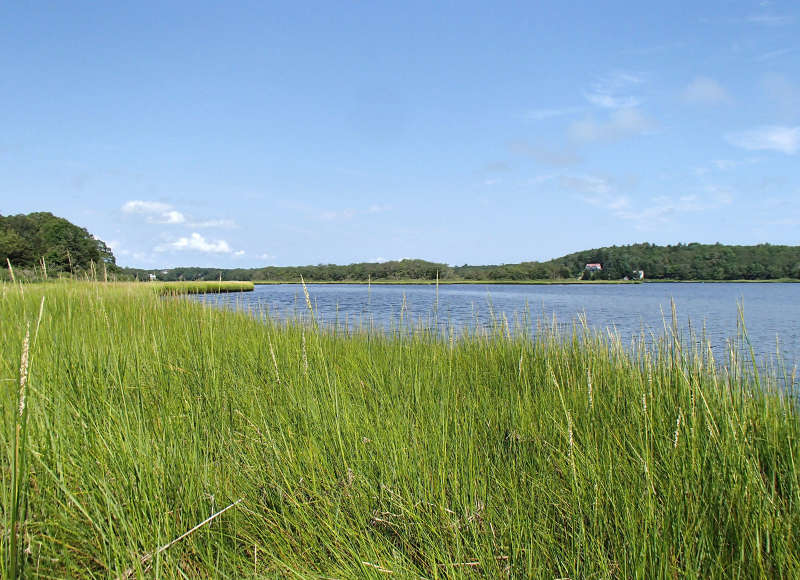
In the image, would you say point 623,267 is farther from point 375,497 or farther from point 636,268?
point 375,497

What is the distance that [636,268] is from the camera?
64688 mm

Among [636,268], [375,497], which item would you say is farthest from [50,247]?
[636,268]

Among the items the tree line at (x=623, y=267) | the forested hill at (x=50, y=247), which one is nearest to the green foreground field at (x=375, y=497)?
the forested hill at (x=50, y=247)

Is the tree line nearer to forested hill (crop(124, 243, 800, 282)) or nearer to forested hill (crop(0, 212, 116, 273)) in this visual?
forested hill (crop(124, 243, 800, 282))

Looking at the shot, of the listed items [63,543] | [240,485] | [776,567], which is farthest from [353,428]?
[776,567]

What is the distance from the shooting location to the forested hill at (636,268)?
5850 centimetres

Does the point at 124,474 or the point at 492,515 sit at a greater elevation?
the point at 124,474

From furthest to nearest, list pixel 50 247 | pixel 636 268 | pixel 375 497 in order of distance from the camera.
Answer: pixel 636 268
pixel 50 247
pixel 375 497

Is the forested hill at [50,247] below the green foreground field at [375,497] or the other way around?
the other way around

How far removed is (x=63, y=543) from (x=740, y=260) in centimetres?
7382

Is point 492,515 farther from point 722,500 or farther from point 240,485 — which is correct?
point 240,485

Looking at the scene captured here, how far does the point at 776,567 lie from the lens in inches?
69.3

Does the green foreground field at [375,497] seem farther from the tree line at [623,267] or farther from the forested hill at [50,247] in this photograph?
the tree line at [623,267]

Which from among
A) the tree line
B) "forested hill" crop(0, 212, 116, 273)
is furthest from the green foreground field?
the tree line
